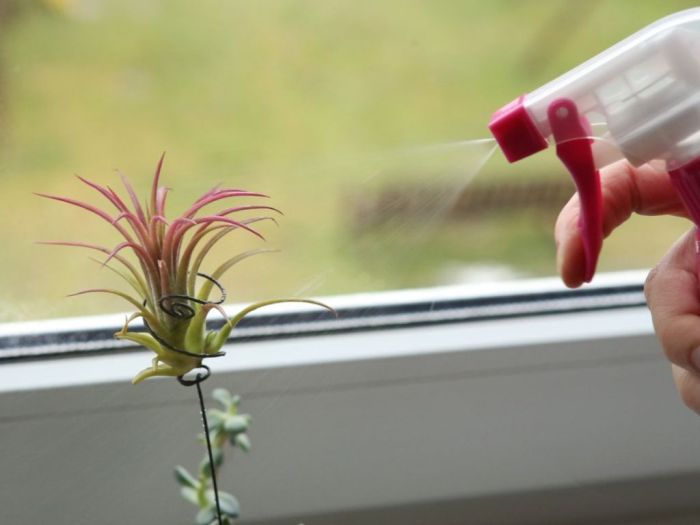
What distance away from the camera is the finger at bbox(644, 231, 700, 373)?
43 centimetres

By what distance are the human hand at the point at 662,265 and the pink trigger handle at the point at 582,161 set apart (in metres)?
0.02

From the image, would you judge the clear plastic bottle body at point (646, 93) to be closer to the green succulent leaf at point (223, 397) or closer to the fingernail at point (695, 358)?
the fingernail at point (695, 358)

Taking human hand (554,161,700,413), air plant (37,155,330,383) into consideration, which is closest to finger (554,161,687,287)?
human hand (554,161,700,413)

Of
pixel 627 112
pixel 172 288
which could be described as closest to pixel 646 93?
pixel 627 112

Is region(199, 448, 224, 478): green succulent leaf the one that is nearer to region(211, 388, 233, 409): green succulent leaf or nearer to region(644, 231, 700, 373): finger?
region(211, 388, 233, 409): green succulent leaf

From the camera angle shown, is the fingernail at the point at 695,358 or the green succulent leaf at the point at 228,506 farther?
the green succulent leaf at the point at 228,506

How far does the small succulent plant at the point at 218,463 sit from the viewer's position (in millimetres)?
529

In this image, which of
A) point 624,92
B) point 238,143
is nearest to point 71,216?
point 238,143

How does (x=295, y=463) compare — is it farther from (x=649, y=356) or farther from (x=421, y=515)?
(x=649, y=356)

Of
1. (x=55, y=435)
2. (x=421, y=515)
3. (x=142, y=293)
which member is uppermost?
(x=142, y=293)

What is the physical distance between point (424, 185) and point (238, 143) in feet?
0.51

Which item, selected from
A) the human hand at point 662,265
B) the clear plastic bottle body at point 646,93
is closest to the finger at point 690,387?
the human hand at point 662,265

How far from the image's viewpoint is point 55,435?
56 cm

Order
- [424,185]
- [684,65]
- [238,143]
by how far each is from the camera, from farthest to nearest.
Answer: [238,143]
[424,185]
[684,65]
